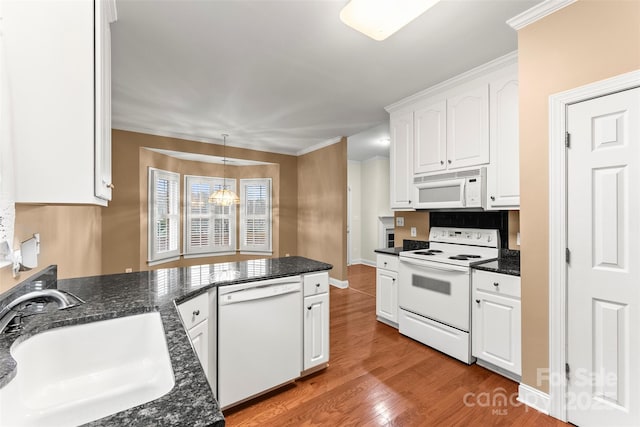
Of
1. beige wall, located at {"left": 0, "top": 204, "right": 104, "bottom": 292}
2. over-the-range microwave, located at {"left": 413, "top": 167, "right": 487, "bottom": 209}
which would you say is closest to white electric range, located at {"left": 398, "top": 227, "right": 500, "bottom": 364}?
over-the-range microwave, located at {"left": 413, "top": 167, "right": 487, "bottom": 209}

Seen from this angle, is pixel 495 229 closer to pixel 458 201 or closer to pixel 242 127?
pixel 458 201

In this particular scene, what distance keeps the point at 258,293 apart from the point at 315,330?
62cm

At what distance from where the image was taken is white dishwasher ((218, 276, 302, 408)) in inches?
69.7

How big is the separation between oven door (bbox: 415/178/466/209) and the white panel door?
3.12 feet

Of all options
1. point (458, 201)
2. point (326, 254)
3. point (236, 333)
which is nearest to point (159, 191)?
point (326, 254)

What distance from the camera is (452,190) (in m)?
2.70

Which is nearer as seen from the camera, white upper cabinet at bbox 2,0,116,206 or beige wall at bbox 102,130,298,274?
white upper cabinet at bbox 2,0,116,206

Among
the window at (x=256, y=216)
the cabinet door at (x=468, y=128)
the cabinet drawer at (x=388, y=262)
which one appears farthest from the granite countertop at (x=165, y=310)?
the window at (x=256, y=216)

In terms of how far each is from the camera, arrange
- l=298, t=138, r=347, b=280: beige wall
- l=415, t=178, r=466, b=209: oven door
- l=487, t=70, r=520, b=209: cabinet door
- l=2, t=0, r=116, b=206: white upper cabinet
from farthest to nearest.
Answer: l=298, t=138, r=347, b=280: beige wall
l=415, t=178, r=466, b=209: oven door
l=487, t=70, r=520, b=209: cabinet door
l=2, t=0, r=116, b=206: white upper cabinet

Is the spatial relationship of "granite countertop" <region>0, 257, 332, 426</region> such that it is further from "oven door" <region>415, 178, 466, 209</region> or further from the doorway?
the doorway

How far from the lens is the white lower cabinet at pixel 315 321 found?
6.95 feet

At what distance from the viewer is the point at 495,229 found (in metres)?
2.68

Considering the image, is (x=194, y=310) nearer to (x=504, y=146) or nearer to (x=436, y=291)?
(x=436, y=291)

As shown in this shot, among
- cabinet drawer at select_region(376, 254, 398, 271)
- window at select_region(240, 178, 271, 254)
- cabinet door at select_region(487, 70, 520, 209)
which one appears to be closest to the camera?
cabinet door at select_region(487, 70, 520, 209)
